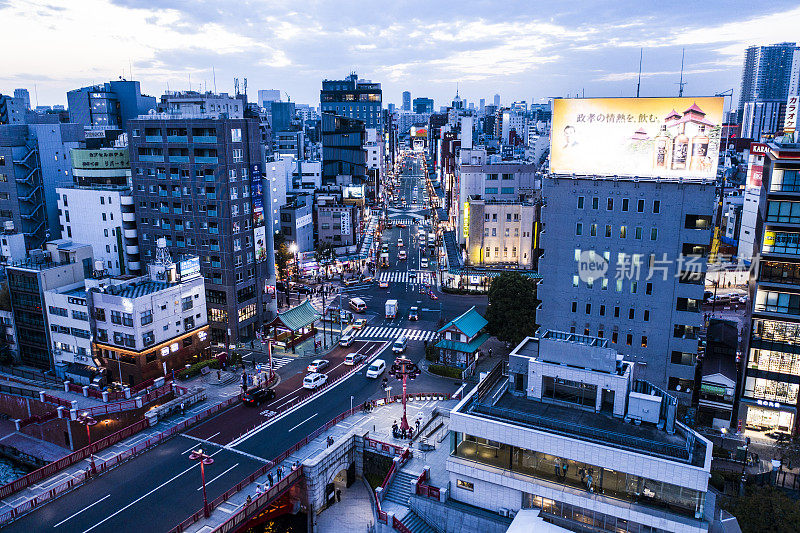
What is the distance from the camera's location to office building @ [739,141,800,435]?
44.0 metres

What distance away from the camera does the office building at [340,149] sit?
473 ft

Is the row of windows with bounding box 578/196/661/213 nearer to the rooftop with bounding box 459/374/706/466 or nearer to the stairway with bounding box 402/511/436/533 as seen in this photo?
the rooftop with bounding box 459/374/706/466

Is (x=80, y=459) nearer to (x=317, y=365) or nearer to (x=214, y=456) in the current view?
(x=214, y=456)

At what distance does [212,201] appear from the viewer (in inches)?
2520

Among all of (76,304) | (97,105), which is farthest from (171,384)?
(97,105)

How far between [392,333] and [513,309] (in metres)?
18.4

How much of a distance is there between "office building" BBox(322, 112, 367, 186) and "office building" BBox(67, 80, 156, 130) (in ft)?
149

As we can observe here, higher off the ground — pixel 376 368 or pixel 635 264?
pixel 635 264

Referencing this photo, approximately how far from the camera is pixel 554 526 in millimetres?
30250

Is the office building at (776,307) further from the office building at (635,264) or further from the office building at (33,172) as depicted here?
the office building at (33,172)

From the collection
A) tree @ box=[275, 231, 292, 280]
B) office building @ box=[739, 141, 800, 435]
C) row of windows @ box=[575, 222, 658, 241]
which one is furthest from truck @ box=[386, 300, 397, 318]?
office building @ box=[739, 141, 800, 435]

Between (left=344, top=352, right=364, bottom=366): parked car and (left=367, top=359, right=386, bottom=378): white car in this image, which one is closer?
(left=367, top=359, right=386, bottom=378): white car

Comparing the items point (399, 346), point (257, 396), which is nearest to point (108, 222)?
point (257, 396)

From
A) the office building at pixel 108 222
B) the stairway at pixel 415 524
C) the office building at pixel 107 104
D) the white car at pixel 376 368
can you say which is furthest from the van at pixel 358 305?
the office building at pixel 107 104
